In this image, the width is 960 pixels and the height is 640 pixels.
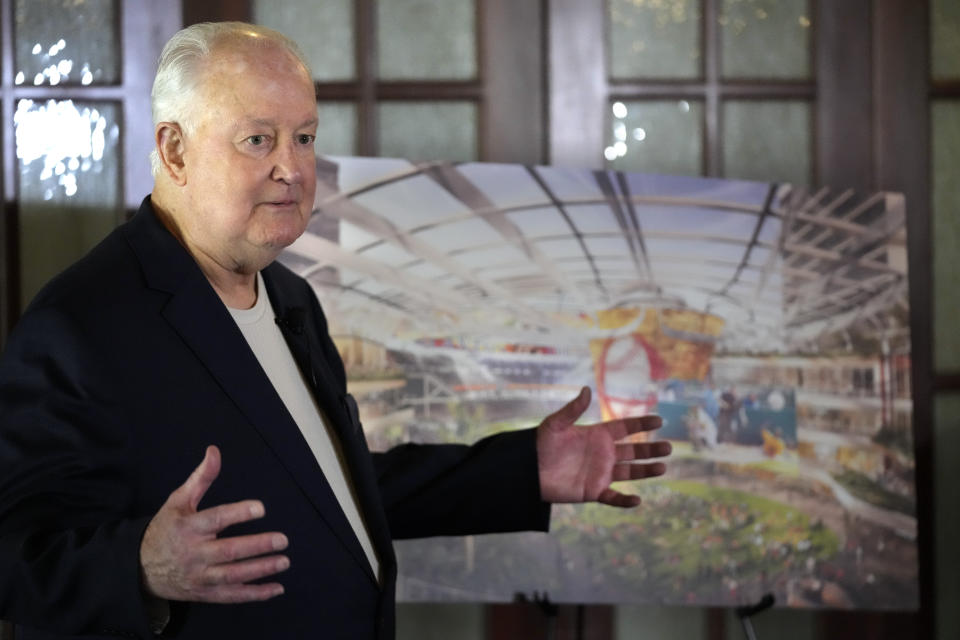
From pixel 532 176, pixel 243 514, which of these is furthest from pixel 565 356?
pixel 243 514

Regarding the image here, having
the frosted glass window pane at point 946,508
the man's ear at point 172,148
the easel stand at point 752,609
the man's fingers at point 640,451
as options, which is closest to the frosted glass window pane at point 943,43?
the frosted glass window pane at point 946,508

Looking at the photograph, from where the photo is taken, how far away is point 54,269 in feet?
10.1

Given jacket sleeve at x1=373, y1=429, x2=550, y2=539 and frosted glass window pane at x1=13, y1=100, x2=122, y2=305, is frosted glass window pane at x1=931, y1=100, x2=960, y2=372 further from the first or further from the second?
frosted glass window pane at x1=13, y1=100, x2=122, y2=305

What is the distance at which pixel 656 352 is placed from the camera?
9.06 ft

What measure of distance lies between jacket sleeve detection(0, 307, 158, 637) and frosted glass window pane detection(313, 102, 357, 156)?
72.5 inches

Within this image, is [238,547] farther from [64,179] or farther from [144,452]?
[64,179]

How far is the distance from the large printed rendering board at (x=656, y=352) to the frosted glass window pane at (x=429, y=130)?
0.44 m

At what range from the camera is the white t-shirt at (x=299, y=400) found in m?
1.56

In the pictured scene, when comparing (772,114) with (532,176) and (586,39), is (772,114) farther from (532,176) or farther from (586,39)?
(532,176)

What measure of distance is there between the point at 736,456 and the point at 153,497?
68.4 inches

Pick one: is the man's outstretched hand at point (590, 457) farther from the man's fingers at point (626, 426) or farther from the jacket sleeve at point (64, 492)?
the jacket sleeve at point (64, 492)

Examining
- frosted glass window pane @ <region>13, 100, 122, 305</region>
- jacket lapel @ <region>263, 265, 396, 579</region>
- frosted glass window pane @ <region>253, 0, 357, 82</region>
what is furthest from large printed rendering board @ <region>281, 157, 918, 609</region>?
jacket lapel @ <region>263, 265, 396, 579</region>

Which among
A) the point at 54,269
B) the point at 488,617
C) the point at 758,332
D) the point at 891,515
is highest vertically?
the point at 54,269

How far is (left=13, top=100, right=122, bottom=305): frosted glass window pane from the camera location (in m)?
3.06
